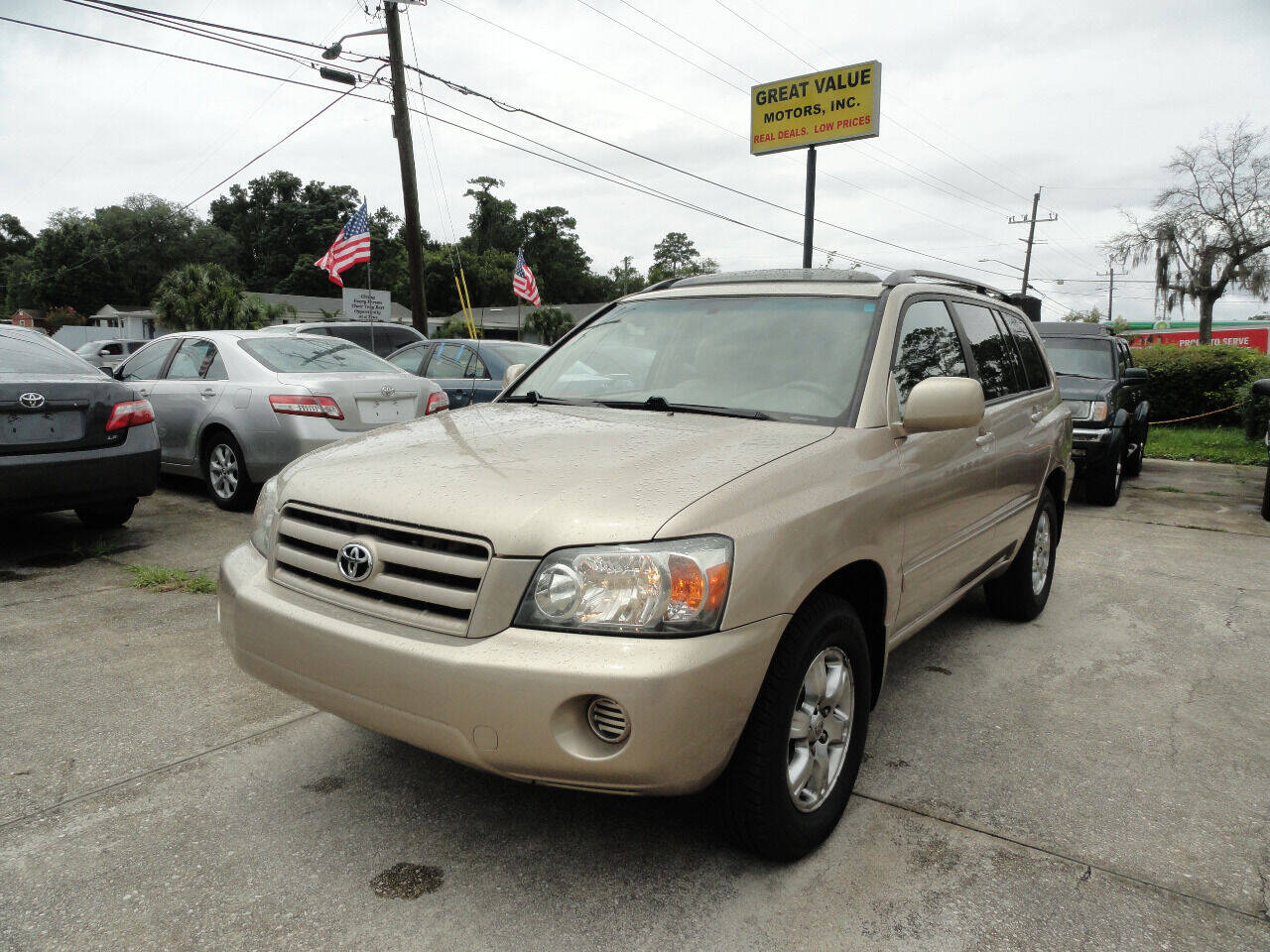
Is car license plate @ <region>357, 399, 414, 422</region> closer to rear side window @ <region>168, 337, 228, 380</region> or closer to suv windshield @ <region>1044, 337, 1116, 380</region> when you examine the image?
rear side window @ <region>168, 337, 228, 380</region>

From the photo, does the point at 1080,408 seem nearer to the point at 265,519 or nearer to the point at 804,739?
the point at 804,739

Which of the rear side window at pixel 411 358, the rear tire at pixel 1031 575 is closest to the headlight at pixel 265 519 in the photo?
the rear tire at pixel 1031 575

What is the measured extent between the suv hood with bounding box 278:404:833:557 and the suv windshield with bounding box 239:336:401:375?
4.36 metres

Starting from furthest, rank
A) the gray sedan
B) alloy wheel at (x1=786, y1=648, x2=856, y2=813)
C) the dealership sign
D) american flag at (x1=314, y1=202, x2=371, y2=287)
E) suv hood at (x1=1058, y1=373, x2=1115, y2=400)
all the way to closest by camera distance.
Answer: the dealership sign, american flag at (x1=314, y1=202, x2=371, y2=287), suv hood at (x1=1058, y1=373, x2=1115, y2=400), the gray sedan, alloy wheel at (x1=786, y1=648, x2=856, y2=813)

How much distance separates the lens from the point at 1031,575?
4668 mm

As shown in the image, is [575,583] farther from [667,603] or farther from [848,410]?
[848,410]

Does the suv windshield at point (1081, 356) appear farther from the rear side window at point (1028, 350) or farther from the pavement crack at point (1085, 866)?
the pavement crack at point (1085, 866)

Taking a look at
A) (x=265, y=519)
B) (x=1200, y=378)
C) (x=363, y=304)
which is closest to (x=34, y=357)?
(x=265, y=519)

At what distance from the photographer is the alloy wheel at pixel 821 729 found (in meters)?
2.40

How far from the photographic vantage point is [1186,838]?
8.63 feet

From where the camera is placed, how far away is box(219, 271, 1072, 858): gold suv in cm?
202

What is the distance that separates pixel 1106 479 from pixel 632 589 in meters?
8.10

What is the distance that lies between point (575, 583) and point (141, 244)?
87580 mm

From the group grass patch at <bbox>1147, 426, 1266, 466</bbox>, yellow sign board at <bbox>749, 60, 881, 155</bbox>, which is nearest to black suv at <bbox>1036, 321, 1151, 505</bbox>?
grass patch at <bbox>1147, 426, 1266, 466</bbox>
